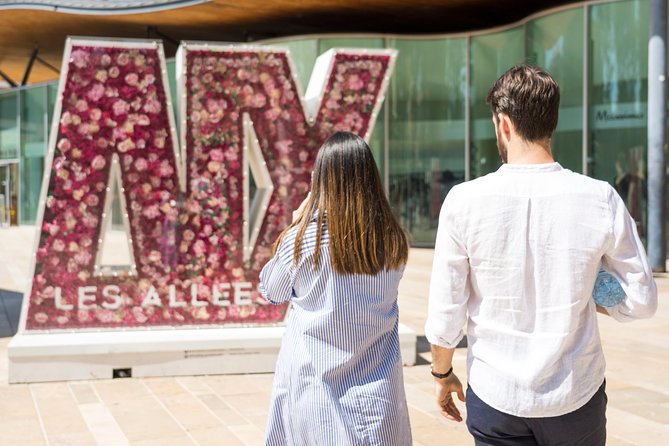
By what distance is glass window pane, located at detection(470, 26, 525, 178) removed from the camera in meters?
18.5

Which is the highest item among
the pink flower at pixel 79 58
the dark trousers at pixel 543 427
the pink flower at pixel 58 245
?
the pink flower at pixel 79 58

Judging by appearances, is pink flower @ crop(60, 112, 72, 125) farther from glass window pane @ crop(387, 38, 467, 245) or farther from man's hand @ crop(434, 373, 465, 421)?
glass window pane @ crop(387, 38, 467, 245)

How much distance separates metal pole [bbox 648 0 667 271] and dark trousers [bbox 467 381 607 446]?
1218 centimetres

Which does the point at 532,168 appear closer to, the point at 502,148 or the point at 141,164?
the point at 502,148

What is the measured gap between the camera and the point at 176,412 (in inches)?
223

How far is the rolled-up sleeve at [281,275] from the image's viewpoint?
114 inches

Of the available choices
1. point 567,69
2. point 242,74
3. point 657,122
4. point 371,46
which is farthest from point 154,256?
point 371,46

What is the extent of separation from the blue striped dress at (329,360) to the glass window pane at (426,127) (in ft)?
53.9

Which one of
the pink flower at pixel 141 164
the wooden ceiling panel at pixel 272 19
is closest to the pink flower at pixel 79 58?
the pink flower at pixel 141 164

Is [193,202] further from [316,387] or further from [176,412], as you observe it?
[316,387]

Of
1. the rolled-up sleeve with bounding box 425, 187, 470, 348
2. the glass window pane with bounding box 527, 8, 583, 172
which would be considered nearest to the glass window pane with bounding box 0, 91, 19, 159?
the glass window pane with bounding box 527, 8, 583, 172

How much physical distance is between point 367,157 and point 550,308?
2.88 ft

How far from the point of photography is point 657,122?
13.6 metres

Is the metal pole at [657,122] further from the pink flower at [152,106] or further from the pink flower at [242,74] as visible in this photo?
the pink flower at [152,106]
